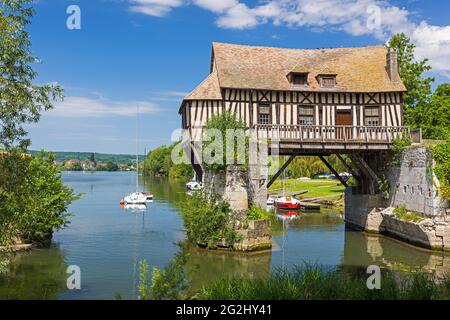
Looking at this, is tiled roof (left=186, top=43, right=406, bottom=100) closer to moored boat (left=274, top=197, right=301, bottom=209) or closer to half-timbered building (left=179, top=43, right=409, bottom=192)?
half-timbered building (left=179, top=43, right=409, bottom=192)

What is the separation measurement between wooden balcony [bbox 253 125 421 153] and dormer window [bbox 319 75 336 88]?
2493mm

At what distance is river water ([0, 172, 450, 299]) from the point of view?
16.0 meters

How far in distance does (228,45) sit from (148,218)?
15565 mm

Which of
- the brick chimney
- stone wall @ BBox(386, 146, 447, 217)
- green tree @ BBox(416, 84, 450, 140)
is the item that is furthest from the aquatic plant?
green tree @ BBox(416, 84, 450, 140)

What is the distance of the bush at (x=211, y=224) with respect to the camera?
69.5ft

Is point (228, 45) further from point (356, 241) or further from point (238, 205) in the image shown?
point (356, 241)

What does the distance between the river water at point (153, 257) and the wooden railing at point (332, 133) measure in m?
5.75

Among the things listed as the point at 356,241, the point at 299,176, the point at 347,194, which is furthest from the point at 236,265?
the point at 299,176

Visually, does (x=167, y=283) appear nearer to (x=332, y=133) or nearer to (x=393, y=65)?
(x=332, y=133)

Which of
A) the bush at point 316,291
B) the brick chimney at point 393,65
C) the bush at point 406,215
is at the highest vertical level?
the brick chimney at point 393,65

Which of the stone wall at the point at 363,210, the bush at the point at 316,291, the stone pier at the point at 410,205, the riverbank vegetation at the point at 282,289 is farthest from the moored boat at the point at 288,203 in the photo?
the bush at the point at 316,291

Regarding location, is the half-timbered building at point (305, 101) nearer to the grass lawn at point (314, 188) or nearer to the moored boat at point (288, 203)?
the moored boat at point (288, 203)

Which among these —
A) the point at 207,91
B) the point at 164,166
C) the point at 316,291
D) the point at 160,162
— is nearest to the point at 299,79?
the point at 207,91

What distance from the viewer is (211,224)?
2125 centimetres
